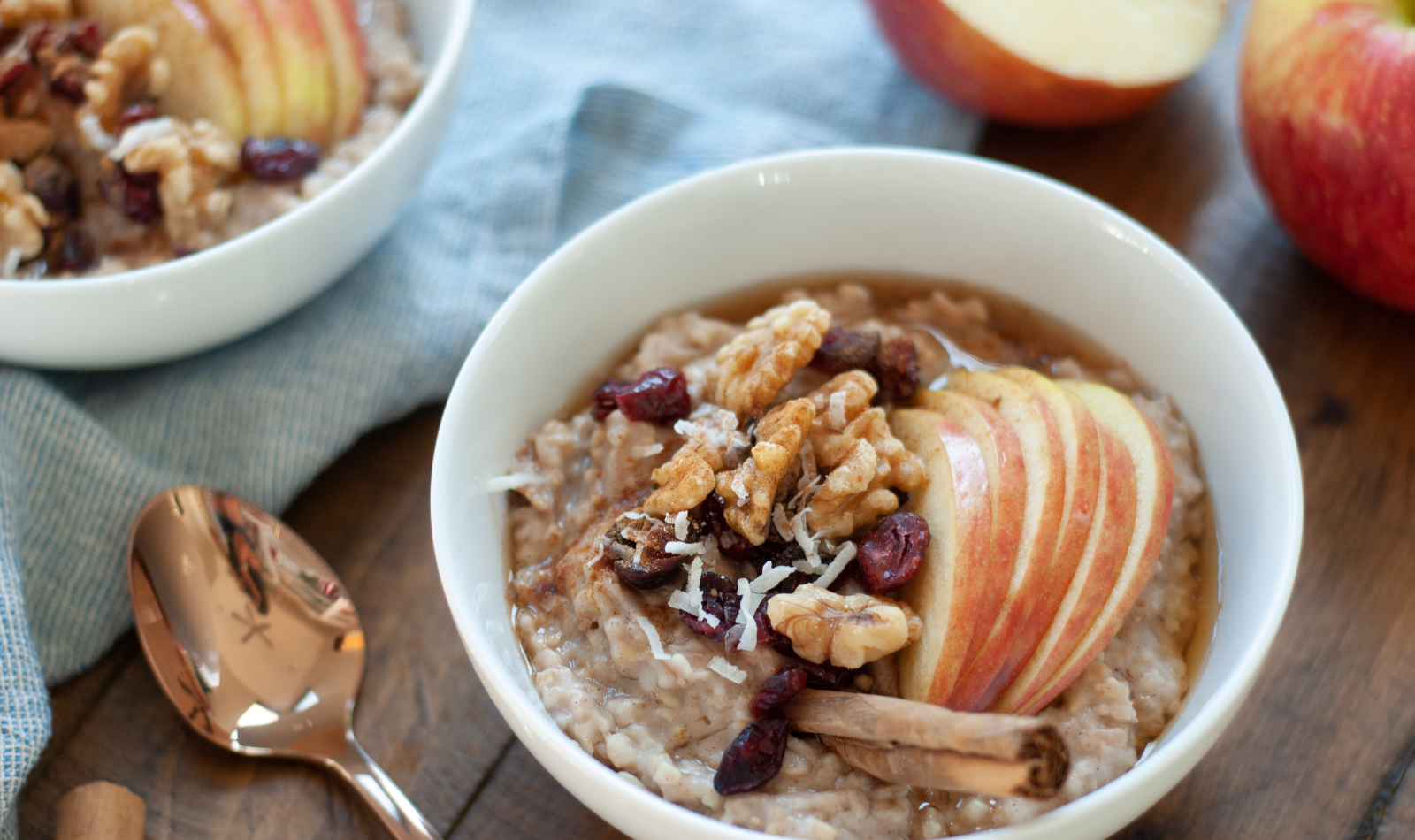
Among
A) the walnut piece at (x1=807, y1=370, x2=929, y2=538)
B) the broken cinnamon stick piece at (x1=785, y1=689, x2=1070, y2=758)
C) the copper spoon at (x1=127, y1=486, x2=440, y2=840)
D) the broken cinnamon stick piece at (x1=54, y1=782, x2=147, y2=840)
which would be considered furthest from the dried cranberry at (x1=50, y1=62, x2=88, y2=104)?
the broken cinnamon stick piece at (x1=785, y1=689, x2=1070, y2=758)

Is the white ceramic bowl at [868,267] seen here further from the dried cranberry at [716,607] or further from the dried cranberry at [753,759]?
the dried cranberry at [716,607]

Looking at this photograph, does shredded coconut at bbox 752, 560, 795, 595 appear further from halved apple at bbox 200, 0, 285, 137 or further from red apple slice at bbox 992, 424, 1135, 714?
halved apple at bbox 200, 0, 285, 137

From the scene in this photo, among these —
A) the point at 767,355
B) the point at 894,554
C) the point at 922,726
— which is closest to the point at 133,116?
the point at 767,355

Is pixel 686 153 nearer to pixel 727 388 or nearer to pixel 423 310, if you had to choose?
pixel 423 310

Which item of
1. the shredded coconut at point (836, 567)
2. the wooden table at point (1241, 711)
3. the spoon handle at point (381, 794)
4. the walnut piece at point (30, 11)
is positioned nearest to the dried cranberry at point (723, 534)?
the shredded coconut at point (836, 567)

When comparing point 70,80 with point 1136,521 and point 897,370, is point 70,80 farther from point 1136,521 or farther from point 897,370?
point 1136,521

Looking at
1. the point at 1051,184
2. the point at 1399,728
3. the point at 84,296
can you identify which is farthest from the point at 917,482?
the point at 84,296

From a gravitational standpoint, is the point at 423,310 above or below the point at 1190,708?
below
